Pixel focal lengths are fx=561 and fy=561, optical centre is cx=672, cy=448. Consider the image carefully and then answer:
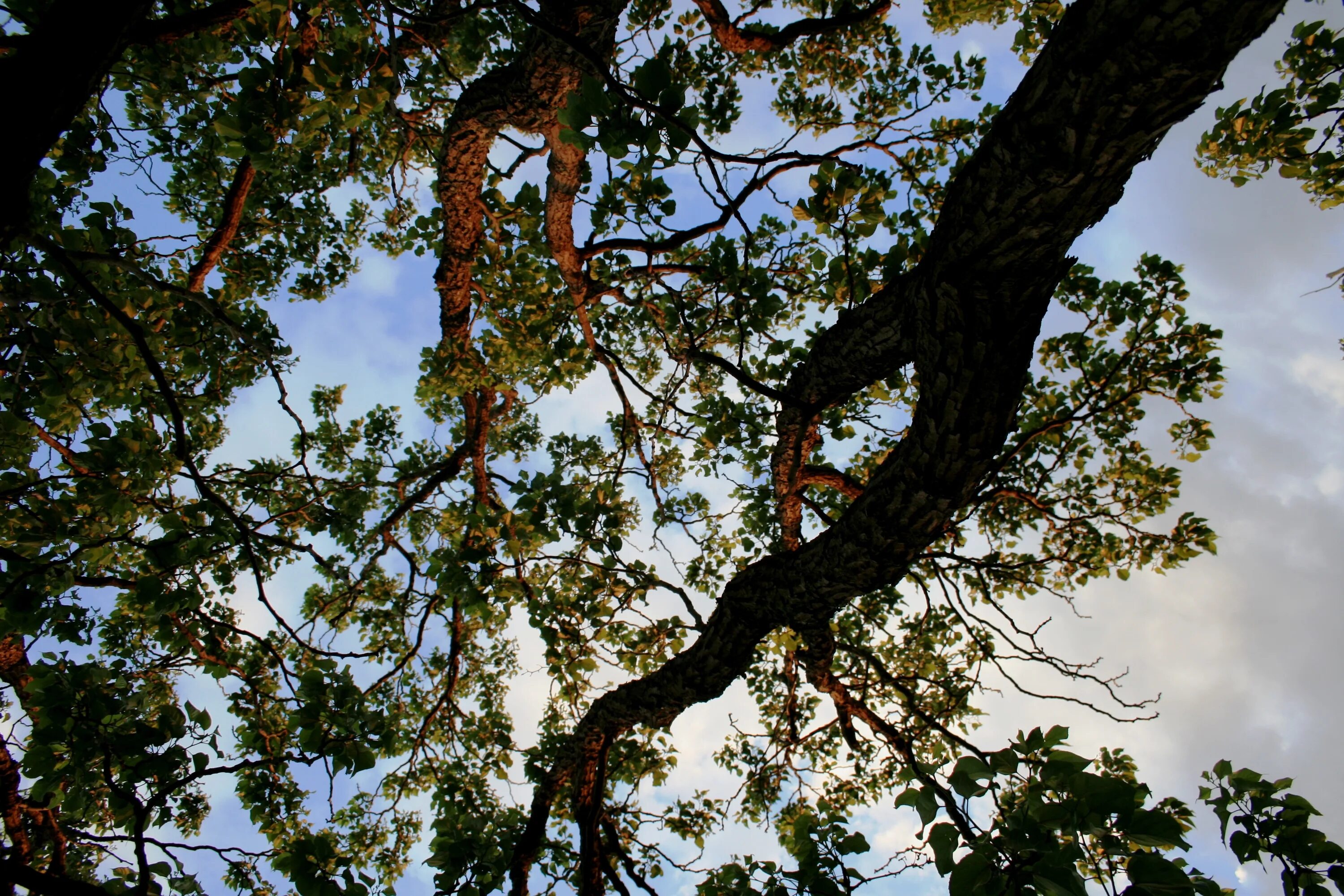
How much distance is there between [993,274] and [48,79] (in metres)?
3.36

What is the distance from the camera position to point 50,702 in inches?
94.8

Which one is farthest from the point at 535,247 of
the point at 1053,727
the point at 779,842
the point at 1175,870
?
the point at 779,842

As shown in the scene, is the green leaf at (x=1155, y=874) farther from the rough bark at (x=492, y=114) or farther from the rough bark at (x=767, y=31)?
the rough bark at (x=767, y=31)

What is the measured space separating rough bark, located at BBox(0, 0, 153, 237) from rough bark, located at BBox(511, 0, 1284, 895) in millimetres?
3105

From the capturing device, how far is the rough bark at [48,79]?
1.83 meters

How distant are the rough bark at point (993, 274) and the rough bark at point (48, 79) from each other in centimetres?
311

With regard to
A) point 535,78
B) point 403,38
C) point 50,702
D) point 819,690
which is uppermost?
point 403,38

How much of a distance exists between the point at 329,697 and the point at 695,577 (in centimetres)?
414

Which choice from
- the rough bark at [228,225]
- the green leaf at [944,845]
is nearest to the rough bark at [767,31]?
the rough bark at [228,225]

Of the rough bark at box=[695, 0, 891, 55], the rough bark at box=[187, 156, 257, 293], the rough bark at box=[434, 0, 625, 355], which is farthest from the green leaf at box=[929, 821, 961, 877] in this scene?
the rough bark at box=[187, 156, 257, 293]

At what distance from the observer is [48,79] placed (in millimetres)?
1860

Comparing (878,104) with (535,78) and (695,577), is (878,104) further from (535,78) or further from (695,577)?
(695,577)

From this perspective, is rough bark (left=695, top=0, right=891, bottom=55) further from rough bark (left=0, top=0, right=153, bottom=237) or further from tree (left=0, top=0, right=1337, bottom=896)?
rough bark (left=0, top=0, right=153, bottom=237)

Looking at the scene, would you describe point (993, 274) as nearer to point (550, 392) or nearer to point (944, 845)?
point (944, 845)
